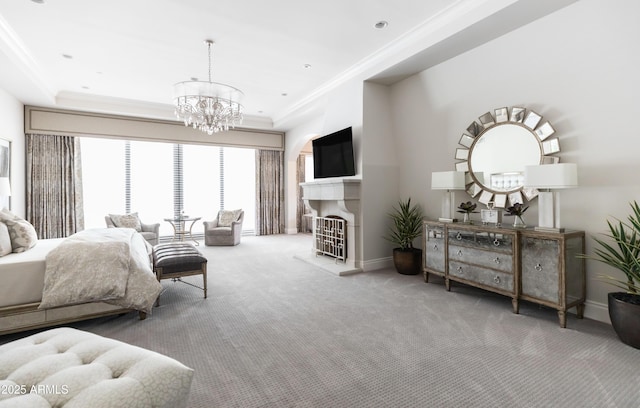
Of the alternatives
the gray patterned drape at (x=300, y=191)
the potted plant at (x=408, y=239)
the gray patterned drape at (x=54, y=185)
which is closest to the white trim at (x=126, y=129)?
the gray patterned drape at (x=54, y=185)

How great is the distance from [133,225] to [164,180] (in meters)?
1.87

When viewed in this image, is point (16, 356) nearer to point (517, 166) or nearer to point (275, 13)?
point (275, 13)

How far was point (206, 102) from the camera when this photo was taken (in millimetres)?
4266

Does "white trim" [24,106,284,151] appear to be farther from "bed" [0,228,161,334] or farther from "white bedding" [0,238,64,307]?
"white bedding" [0,238,64,307]

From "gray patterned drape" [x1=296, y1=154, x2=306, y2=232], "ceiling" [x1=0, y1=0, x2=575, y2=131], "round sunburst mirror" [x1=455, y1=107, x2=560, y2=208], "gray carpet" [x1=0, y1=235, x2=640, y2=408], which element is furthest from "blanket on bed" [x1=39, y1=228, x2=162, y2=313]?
"gray patterned drape" [x1=296, y1=154, x2=306, y2=232]

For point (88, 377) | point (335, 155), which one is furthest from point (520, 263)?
point (88, 377)

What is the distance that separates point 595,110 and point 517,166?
0.79 m

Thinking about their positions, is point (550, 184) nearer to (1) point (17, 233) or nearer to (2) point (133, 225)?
(1) point (17, 233)

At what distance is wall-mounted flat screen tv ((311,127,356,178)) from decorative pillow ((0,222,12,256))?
150 inches

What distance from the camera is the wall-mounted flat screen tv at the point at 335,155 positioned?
4711 mm

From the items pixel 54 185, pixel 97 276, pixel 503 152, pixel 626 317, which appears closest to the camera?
pixel 626 317

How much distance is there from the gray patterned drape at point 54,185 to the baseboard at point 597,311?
8253 mm

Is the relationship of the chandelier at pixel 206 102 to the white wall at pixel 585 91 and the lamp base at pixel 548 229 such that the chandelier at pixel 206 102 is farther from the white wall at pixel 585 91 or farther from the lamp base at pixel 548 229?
the lamp base at pixel 548 229

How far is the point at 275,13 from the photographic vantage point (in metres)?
3.27
